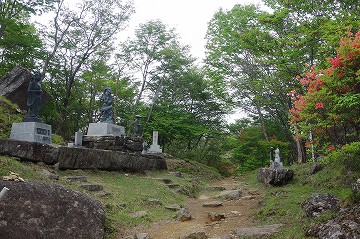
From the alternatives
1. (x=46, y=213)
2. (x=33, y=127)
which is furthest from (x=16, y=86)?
(x=46, y=213)

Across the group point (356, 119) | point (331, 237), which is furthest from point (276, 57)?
point (331, 237)

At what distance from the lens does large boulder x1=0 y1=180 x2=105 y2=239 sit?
428cm

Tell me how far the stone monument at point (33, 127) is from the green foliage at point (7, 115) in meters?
2.74

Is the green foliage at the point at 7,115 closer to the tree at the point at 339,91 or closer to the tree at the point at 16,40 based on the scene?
the tree at the point at 16,40

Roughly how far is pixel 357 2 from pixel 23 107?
15742 millimetres

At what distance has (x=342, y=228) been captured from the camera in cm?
389

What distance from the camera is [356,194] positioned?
4.90 meters

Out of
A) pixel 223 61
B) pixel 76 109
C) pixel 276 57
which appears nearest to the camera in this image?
pixel 276 57

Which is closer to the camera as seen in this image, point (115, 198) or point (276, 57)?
point (115, 198)

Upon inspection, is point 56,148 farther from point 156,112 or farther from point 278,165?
point 156,112

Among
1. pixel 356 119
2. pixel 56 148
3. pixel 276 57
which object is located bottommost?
pixel 56 148

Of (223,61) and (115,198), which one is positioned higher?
(223,61)

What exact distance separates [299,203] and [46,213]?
596 cm

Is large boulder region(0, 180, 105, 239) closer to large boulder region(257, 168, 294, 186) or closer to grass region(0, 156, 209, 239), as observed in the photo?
grass region(0, 156, 209, 239)
